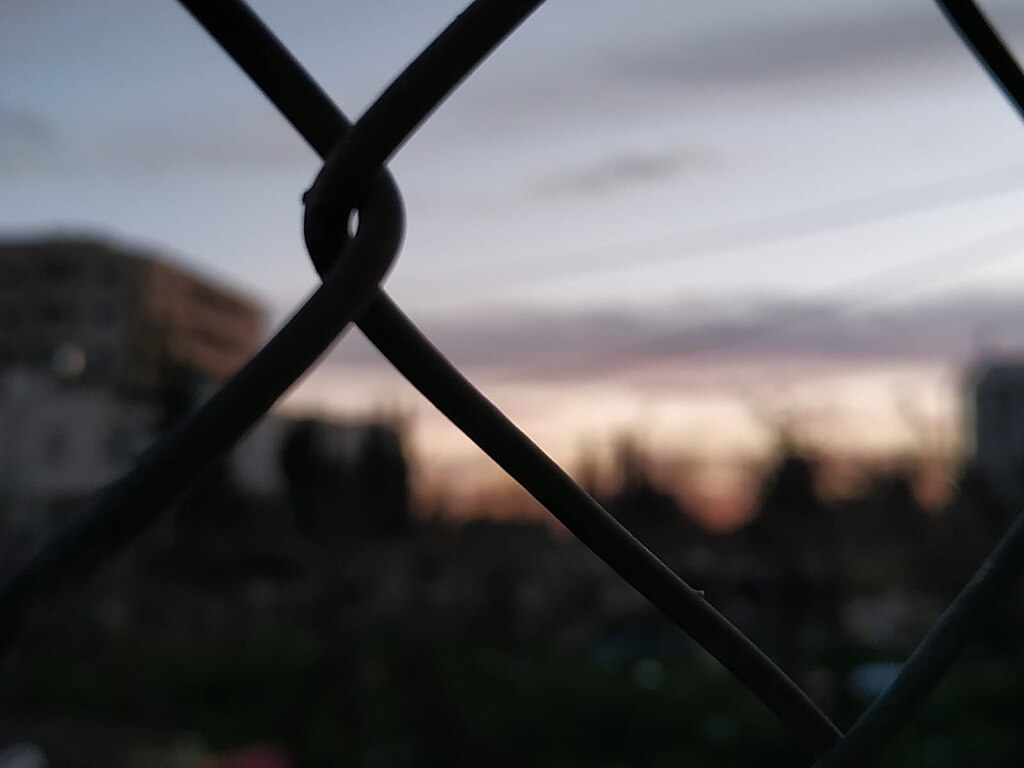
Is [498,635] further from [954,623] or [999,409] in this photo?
[999,409]

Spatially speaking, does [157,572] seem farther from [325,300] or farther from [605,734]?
[325,300]

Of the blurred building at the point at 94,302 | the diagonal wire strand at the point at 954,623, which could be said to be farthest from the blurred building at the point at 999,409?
the diagonal wire strand at the point at 954,623

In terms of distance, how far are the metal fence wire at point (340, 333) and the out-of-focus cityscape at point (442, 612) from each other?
229cm

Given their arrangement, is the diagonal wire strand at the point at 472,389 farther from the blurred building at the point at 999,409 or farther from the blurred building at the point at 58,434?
the blurred building at the point at 999,409

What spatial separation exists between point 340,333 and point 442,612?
7534 mm

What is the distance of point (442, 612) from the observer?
7613 millimetres

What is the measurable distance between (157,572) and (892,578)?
6.17 meters

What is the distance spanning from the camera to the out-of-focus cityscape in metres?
5.00

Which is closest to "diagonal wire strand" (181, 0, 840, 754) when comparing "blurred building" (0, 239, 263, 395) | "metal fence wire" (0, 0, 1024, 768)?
"metal fence wire" (0, 0, 1024, 768)

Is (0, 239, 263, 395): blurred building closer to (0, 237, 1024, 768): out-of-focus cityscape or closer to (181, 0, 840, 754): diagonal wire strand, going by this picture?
(0, 237, 1024, 768): out-of-focus cityscape

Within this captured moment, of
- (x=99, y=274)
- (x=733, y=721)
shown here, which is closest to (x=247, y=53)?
(x=733, y=721)

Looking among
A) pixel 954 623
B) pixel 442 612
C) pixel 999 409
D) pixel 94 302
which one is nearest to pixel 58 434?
pixel 442 612

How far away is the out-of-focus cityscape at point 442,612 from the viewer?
5.00 meters

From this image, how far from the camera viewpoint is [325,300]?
251mm
